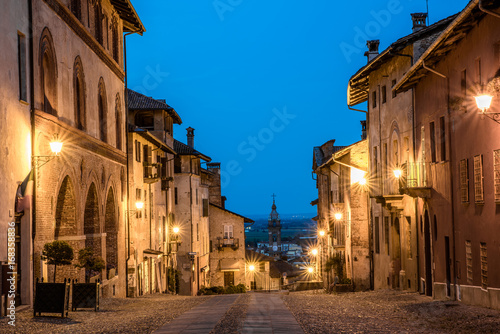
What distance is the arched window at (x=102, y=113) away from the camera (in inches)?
1156

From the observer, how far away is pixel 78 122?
83.4 ft

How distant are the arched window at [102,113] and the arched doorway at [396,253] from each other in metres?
13.3

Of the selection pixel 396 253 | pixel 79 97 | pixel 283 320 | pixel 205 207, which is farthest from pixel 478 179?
pixel 205 207

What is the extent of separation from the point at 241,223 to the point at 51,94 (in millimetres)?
44087

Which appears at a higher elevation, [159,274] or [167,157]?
[167,157]

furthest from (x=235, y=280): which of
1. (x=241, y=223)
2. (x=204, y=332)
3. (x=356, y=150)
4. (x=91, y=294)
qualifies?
(x=204, y=332)

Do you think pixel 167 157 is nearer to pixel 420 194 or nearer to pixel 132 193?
pixel 132 193

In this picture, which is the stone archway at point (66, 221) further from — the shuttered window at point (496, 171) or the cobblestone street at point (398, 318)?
the shuttered window at point (496, 171)

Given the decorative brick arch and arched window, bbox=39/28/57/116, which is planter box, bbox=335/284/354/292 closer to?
the decorative brick arch

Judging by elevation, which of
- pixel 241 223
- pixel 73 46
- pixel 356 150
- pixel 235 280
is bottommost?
→ pixel 235 280

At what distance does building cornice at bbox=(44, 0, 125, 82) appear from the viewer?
21889mm

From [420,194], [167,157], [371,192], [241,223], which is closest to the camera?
[420,194]

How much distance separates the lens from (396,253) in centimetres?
3039

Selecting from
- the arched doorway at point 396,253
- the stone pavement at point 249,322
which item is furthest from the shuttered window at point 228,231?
the stone pavement at point 249,322
